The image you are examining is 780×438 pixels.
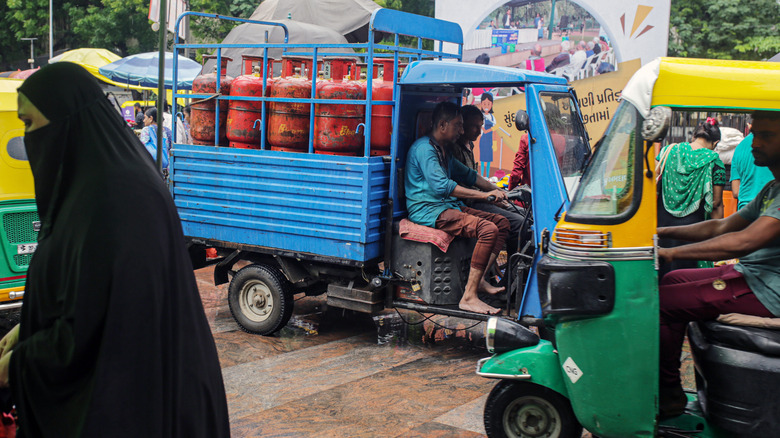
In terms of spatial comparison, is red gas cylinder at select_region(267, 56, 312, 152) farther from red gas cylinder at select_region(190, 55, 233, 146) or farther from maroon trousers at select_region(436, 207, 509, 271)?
maroon trousers at select_region(436, 207, 509, 271)

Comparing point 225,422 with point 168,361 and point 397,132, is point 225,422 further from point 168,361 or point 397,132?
point 397,132

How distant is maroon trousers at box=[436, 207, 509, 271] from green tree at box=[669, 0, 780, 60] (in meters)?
19.0

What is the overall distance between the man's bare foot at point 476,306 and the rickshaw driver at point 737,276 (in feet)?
7.04

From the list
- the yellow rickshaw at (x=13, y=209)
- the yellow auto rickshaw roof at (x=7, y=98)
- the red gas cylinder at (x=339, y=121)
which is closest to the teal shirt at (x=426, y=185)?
the red gas cylinder at (x=339, y=121)

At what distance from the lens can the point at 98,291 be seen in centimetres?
208

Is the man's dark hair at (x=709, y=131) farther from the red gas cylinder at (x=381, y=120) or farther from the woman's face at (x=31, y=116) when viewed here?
the woman's face at (x=31, y=116)

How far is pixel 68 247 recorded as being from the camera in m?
2.13

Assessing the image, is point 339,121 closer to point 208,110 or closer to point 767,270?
point 208,110

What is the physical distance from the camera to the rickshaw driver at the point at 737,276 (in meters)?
3.35

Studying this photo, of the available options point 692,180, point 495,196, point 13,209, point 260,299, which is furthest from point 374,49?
point 13,209

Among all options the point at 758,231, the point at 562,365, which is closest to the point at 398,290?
the point at 562,365

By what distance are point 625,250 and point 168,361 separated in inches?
89.6

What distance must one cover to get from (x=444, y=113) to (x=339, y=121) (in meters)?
0.91

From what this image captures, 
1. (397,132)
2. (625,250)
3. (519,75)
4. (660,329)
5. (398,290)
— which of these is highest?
(519,75)
